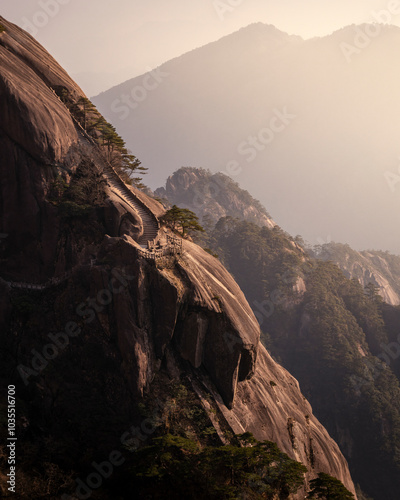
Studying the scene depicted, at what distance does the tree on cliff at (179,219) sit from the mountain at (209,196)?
113m

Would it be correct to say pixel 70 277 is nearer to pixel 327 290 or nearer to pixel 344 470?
pixel 344 470

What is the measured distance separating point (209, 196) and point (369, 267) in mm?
79430

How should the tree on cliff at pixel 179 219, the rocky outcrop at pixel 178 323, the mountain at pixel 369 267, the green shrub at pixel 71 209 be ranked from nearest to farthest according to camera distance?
the rocky outcrop at pixel 178 323
the green shrub at pixel 71 209
the tree on cliff at pixel 179 219
the mountain at pixel 369 267

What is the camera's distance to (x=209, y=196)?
519 feet

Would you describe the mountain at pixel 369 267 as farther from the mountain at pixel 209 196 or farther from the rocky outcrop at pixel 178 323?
the rocky outcrop at pixel 178 323

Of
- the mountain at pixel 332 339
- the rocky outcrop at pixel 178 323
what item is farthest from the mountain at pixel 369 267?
the rocky outcrop at pixel 178 323

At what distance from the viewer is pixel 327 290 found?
319 feet

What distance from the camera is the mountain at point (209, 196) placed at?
15212 centimetres

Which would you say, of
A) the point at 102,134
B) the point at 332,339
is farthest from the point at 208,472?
the point at 332,339

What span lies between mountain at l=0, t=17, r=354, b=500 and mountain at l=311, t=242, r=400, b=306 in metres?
135

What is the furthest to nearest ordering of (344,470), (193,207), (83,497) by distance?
(193,207), (344,470), (83,497)

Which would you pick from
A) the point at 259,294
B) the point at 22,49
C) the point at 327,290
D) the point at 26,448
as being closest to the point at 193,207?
the point at 259,294

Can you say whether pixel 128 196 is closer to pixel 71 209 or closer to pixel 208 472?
pixel 71 209

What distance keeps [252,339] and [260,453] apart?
28.0 feet
